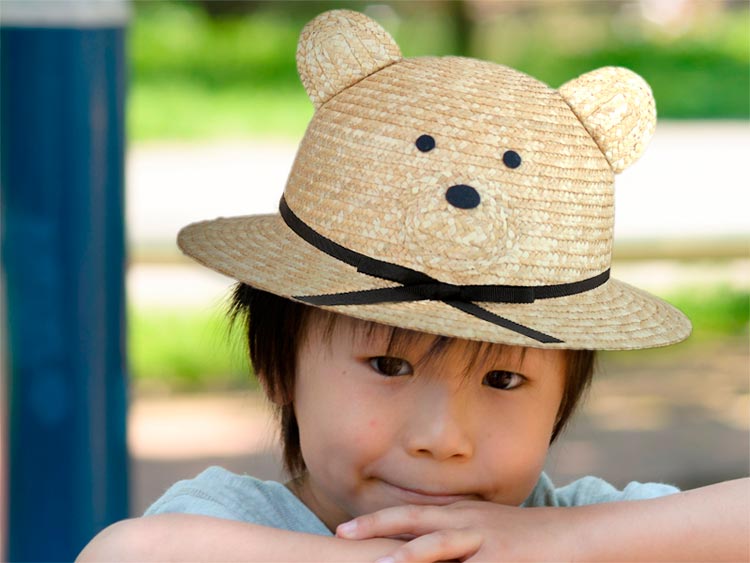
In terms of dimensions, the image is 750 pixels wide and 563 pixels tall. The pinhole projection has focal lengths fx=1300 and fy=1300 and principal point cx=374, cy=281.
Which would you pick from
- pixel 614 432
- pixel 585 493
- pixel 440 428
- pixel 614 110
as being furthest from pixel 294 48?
pixel 440 428

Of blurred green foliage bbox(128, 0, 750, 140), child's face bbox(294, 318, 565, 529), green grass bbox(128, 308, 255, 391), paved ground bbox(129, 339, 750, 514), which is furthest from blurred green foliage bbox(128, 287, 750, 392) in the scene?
blurred green foliage bbox(128, 0, 750, 140)

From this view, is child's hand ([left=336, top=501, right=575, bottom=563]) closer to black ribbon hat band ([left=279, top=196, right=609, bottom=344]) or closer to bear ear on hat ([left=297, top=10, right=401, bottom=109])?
black ribbon hat band ([left=279, top=196, right=609, bottom=344])

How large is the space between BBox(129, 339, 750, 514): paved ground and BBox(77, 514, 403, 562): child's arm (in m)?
2.92

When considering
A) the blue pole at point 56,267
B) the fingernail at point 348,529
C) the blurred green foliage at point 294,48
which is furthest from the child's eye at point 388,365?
the blurred green foliage at point 294,48

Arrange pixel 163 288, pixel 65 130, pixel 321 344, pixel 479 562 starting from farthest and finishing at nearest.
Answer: pixel 163 288
pixel 65 130
pixel 321 344
pixel 479 562

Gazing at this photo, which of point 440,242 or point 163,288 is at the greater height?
point 440,242

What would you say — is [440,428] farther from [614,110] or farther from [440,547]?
[614,110]

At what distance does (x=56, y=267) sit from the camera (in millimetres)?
2725

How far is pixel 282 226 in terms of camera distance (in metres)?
1.79

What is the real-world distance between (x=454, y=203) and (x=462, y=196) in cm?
1

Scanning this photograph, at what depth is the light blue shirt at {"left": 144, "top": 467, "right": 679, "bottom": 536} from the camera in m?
1.68

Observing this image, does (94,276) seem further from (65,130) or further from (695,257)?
(695,257)

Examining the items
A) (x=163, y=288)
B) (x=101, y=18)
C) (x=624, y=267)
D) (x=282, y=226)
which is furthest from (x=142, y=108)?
(x=282, y=226)

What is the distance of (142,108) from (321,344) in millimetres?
9546
